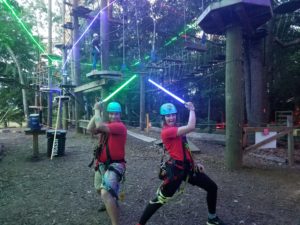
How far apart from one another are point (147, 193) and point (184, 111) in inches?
617

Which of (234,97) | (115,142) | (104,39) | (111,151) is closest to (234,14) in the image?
(234,97)

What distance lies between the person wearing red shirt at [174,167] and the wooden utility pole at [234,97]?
4.41 meters

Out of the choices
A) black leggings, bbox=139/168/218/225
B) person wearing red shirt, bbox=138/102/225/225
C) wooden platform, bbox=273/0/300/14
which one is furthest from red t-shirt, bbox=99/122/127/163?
wooden platform, bbox=273/0/300/14

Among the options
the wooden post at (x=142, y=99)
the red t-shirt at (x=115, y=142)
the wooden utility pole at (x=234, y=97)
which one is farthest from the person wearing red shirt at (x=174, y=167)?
the wooden post at (x=142, y=99)

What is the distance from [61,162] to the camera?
1043 cm

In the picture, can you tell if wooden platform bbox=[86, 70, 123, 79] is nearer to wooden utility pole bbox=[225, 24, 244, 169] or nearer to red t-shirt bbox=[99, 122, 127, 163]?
wooden utility pole bbox=[225, 24, 244, 169]

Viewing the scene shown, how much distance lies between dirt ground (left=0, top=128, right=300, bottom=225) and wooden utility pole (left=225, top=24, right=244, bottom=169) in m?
0.53

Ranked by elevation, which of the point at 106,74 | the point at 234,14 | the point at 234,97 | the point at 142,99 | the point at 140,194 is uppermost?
the point at 234,14

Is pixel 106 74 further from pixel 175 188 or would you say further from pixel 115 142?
pixel 175 188

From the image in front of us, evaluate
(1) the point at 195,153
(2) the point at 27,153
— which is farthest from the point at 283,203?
(2) the point at 27,153

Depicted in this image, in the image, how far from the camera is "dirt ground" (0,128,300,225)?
5508 millimetres

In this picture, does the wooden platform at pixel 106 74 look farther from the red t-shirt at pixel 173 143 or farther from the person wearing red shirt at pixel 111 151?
the red t-shirt at pixel 173 143

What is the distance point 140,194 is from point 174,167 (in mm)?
2554

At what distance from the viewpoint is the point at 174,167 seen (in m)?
4.61
